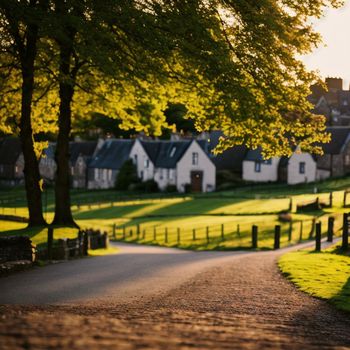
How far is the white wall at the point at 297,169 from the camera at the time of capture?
286ft

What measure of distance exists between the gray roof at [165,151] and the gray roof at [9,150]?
3165cm

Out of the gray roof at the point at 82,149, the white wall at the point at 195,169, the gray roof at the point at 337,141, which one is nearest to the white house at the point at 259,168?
the white wall at the point at 195,169

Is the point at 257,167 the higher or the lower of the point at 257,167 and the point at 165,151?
the lower

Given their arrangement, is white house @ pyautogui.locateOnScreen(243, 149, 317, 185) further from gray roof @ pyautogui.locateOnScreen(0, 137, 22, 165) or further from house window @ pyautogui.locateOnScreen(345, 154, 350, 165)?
gray roof @ pyautogui.locateOnScreen(0, 137, 22, 165)

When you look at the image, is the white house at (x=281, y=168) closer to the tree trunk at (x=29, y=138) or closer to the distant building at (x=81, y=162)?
the distant building at (x=81, y=162)

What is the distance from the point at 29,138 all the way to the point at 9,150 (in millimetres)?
92390

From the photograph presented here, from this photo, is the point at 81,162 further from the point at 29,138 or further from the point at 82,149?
the point at 29,138

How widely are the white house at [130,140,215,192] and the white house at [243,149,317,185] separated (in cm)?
641

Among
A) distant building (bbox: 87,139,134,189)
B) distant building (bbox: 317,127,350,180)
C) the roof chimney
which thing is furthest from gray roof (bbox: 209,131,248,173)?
the roof chimney

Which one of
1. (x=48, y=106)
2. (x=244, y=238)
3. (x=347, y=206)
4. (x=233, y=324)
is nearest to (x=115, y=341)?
(x=233, y=324)

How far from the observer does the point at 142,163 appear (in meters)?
92.9

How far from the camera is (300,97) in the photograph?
22344 mm

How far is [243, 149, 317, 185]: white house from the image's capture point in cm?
8738

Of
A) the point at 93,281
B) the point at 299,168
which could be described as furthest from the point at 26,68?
the point at 299,168
